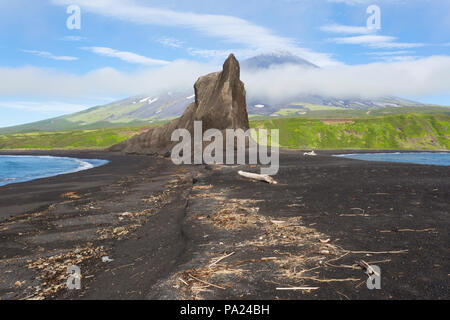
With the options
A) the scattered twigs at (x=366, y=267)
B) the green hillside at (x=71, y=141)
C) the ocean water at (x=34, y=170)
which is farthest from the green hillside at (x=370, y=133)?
the scattered twigs at (x=366, y=267)

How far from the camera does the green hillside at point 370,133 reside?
355ft

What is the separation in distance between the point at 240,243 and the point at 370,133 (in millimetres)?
120223

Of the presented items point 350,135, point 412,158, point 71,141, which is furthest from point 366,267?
point 71,141

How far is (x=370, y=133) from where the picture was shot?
376ft

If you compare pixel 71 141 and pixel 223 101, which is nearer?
pixel 223 101

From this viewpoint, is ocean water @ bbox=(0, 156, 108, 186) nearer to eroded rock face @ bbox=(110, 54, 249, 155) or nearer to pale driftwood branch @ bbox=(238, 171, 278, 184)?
eroded rock face @ bbox=(110, 54, 249, 155)

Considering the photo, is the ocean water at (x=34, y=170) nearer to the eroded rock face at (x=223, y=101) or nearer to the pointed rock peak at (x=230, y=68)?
the eroded rock face at (x=223, y=101)

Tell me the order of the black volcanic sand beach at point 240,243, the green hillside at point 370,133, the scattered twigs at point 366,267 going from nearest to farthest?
the black volcanic sand beach at point 240,243 < the scattered twigs at point 366,267 < the green hillside at point 370,133

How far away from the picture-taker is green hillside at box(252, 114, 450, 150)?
108 m

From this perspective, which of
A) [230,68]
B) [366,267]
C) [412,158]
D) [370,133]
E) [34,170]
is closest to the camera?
[366,267]

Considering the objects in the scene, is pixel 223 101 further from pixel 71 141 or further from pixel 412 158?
pixel 71 141

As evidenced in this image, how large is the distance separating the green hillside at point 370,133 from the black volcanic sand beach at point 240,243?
9286cm
